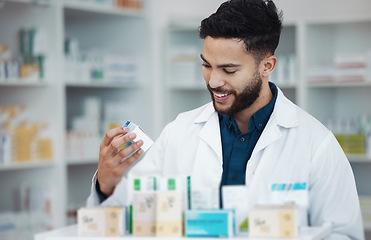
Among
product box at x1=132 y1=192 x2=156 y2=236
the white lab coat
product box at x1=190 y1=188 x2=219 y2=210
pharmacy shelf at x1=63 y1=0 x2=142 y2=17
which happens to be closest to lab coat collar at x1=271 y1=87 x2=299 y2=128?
the white lab coat

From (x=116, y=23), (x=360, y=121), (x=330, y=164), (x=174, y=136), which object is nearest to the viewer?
(x=330, y=164)

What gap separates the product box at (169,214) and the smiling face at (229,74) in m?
0.54

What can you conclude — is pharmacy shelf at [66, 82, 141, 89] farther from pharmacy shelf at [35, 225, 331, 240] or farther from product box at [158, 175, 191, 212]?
product box at [158, 175, 191, 212]

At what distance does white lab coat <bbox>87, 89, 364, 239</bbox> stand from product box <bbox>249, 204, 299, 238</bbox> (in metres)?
0.30

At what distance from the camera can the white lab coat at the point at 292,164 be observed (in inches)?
80.2

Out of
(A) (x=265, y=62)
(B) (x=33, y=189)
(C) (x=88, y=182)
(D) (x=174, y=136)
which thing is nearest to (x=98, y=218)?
(D) (x=174, y=136)

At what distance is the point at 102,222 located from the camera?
170 cm

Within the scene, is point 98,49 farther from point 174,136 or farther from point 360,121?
point 174,136

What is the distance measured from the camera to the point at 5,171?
15.9ft

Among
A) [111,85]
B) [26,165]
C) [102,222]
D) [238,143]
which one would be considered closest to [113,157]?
[102,222]

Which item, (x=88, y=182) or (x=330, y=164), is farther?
(x=88, y=182)

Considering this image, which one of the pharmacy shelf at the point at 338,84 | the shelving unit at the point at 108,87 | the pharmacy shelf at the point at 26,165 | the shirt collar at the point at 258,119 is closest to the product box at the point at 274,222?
the shirt collar at the point at 258,119

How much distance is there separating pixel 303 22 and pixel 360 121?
94cm

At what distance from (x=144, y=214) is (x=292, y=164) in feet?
2.10
